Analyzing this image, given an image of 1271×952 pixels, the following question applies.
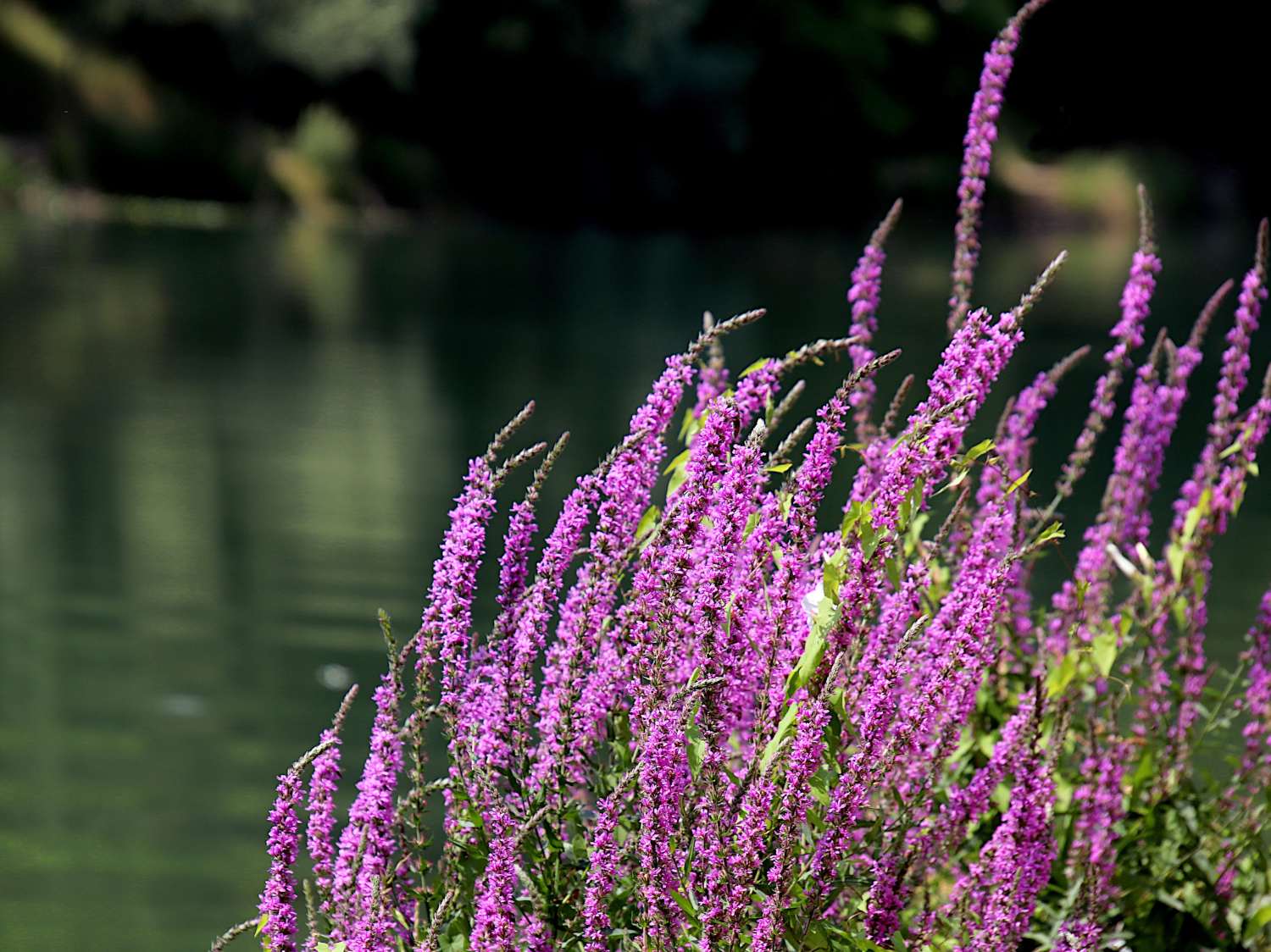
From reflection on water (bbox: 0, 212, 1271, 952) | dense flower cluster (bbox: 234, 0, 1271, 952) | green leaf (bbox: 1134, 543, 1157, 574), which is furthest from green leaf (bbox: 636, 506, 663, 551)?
reflection on water (bbox: 0, 212, 1271, 952)

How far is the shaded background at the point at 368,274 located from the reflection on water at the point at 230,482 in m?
0.04

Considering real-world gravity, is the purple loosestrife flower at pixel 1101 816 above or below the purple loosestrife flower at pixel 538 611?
below

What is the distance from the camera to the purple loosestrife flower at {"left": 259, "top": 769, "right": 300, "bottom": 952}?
2686 millimetres

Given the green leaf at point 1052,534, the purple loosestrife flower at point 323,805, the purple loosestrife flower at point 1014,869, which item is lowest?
the purple loosestrife flower at point 1014,869

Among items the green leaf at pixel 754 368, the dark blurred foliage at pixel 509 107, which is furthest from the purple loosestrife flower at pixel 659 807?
the dark blurred foliage at pixel 509 107

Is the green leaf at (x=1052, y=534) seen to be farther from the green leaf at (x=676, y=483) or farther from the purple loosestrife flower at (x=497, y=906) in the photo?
the purple loosestrife flower at (x=497, y=906)

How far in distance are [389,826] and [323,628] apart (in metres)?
6.02

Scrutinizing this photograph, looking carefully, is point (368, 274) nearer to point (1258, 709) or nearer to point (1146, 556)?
point (1258, 709)

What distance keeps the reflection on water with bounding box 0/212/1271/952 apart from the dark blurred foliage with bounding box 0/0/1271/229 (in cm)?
1104

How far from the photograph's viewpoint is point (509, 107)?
54344mm

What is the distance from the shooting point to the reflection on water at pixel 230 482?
239 inches

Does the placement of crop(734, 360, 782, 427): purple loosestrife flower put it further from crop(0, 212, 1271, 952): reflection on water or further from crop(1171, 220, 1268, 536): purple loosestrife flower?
crop(0, 212, 1271, 952): reflection on water

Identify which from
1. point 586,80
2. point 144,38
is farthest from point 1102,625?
point 586,80

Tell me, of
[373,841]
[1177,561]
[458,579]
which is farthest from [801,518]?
[1177,561]
